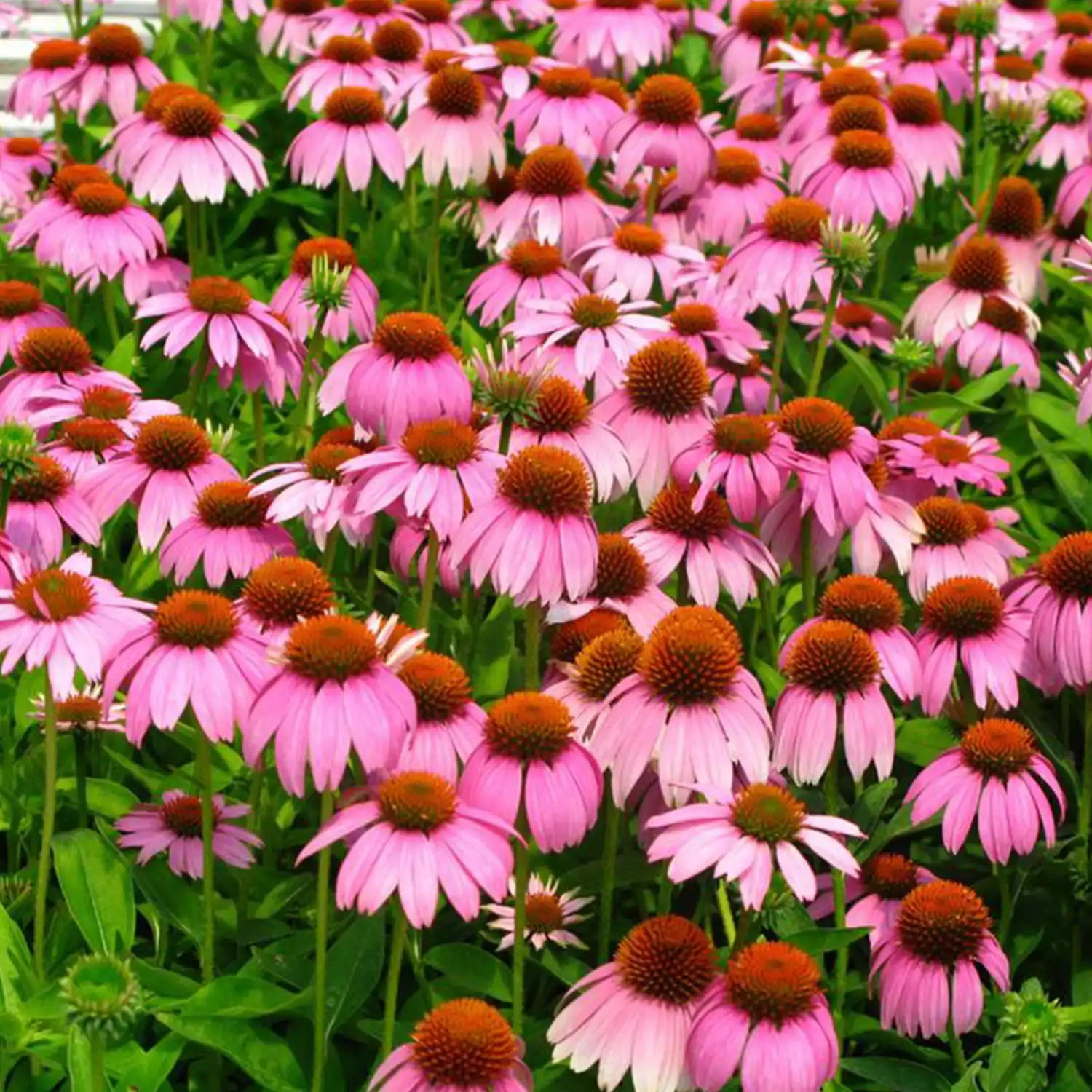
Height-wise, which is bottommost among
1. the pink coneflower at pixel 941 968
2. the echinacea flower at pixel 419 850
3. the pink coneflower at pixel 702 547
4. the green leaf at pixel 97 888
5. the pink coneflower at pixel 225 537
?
the green leaf at pixel 97 888

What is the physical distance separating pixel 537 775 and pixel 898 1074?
19.7 inches

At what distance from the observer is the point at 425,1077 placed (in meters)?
1.50

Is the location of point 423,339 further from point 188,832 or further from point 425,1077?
point 425,1077

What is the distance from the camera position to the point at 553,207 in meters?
2.99

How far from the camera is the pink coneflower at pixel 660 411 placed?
2.22 meters

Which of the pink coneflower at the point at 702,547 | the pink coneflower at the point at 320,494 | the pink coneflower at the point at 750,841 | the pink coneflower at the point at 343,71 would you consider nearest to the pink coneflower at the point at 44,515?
the pink coneflower at the point at 320,494

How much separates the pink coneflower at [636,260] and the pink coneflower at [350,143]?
0.41 m

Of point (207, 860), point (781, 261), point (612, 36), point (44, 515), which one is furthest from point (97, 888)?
point (612, 36)

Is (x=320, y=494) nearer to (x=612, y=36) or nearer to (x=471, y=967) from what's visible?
(x=471, y=967)

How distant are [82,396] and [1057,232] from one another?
1829 mm

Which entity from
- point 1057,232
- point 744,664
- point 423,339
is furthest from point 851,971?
point 1057,232

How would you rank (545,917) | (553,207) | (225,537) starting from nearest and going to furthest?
(545,917) < (225,537) < (553,207)

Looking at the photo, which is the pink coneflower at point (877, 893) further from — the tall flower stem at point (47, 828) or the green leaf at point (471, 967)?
the tall flower stem at point (47, 828)

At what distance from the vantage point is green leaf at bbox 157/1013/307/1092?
67.4 inches
